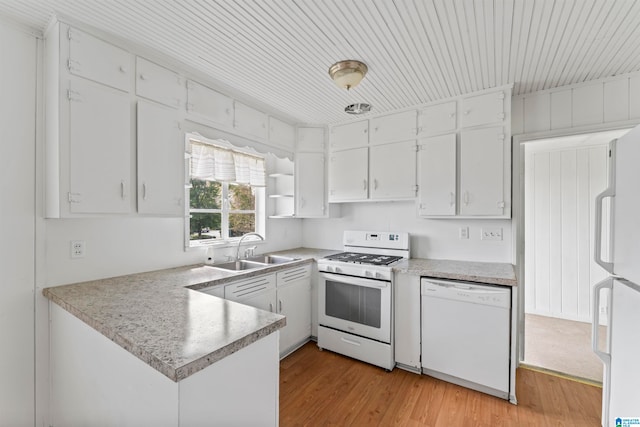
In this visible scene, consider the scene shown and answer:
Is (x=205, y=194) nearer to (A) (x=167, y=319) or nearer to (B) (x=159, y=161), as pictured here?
(B) (x=159, y=161)

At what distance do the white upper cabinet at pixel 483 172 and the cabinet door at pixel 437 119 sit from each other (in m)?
0.16

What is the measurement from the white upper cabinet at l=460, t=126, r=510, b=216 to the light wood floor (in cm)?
144

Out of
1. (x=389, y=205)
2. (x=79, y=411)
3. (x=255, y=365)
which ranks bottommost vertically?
(x=79, y=411)

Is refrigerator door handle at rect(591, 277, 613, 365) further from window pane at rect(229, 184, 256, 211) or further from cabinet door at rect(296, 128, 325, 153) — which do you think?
window pane at rect(229, 184, 256, 211)

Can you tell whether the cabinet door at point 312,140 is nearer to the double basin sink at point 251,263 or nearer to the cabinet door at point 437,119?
the cabinet door at point 437,119

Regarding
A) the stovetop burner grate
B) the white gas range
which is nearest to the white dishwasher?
the white gas range

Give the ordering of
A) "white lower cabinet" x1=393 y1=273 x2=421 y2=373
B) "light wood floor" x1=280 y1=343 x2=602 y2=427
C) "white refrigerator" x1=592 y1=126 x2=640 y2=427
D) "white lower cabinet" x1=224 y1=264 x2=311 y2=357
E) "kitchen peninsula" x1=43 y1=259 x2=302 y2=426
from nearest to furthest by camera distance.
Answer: "kitchen peninsula" x1=43 y1=259 x2=302 y2=426
"white refrigerator" x1=592 y1=126 x2=640 y2=427
"light wood floor" x1=280 y1=343 x2=602 y2=427
"white lower cabinet" x1=224 y1=264 x2=311 y2=357
"white lower cabinet" x1=393 y1=273 x2=421 y2=373

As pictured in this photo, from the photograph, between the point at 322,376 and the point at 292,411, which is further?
the point at 322,376

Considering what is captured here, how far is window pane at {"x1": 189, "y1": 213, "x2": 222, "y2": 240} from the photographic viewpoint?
2694 mm

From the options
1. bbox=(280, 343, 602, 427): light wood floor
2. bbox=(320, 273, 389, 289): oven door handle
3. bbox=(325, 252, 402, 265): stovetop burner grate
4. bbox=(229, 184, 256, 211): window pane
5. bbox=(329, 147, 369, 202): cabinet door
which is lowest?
bbox=(280, 343, 602, 427): light wood floor

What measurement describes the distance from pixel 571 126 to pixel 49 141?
12.7 feet

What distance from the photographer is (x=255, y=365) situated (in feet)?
3.79

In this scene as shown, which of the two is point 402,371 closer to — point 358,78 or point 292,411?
point 292,411

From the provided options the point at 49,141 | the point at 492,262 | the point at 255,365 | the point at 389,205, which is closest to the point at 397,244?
the point at 389,205
